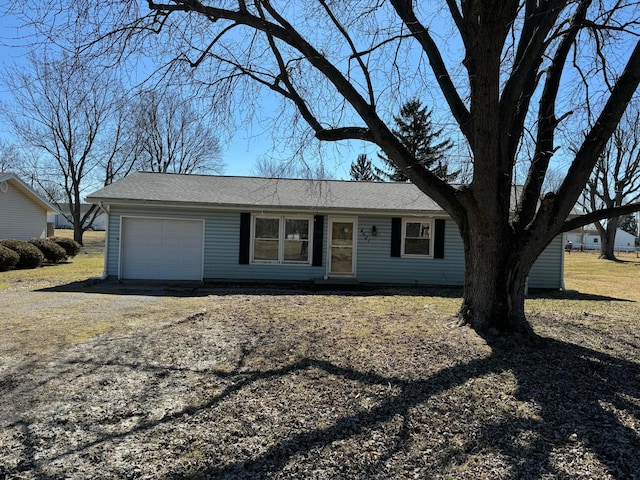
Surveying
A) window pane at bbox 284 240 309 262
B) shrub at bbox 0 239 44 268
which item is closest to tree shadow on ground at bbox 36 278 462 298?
window pane at bbox 284 240 309 262

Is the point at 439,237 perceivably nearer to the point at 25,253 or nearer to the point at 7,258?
the point at 7,258

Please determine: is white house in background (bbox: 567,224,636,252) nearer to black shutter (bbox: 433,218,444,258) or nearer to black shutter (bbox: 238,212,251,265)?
black shutter (bbox: 433,218,444,258)

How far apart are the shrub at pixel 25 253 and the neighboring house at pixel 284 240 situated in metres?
5.60

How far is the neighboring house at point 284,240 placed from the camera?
12516 mm

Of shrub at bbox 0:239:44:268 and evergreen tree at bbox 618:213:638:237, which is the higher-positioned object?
evergreen tree at bbox 618:213:638:237

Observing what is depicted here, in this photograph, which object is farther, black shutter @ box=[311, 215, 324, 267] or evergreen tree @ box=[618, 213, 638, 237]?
evergreen tree @ box=[618, 213, 638, 237]

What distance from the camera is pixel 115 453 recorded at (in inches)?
115

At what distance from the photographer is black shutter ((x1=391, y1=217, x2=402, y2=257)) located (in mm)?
13031

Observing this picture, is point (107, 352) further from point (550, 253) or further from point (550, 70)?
point (550, 253)

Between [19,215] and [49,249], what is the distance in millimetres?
6208

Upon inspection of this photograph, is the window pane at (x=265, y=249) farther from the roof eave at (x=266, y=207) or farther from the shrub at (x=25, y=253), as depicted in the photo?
the shrub at (x=25, y=253)

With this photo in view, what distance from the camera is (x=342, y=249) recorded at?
1327cm

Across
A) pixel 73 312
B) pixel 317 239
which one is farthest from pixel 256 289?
pixel 73 312

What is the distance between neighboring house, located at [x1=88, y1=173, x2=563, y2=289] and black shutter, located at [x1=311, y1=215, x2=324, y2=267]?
0.10 ft
